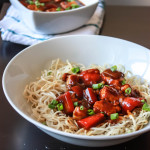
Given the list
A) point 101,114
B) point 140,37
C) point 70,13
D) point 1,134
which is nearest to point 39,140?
point 1,134

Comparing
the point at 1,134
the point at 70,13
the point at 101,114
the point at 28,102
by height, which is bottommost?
the point at 1,134

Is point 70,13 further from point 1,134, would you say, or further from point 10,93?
point 1,134

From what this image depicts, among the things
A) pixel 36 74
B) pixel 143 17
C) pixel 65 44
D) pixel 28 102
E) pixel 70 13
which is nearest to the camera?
pixel 28 102

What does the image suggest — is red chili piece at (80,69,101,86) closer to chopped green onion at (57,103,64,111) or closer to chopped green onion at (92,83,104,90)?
chopped green onion at (92,83,104,90)

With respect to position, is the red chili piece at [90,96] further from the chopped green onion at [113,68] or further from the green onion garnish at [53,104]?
the chopped green onion at [113,68]

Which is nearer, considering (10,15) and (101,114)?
(101,114)

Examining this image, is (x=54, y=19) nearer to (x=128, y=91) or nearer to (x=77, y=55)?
(x=77, y=55)

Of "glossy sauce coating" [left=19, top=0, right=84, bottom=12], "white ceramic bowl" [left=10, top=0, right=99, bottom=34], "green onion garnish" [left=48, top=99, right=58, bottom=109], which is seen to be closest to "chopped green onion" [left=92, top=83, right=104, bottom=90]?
"green onion garnish" [left=48, top=99, right=58, bottom=109]
